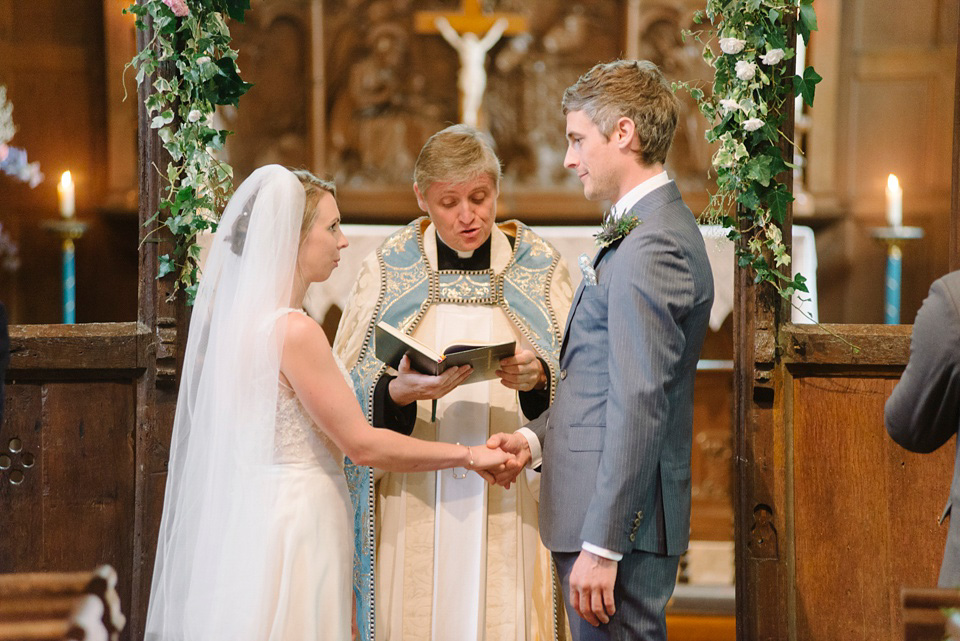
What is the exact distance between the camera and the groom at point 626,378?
2.47 metres

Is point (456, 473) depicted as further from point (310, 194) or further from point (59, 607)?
point (59, 607)

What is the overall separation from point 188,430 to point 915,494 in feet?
8.04

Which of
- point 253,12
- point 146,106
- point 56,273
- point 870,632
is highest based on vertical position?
point 253,12

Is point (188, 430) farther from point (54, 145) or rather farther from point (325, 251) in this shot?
point (54, 145)

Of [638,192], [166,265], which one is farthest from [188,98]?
[638,192]

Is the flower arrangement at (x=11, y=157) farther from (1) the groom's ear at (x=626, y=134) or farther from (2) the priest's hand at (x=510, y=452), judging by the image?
(1) the groom's ear at (x=626, y=134)

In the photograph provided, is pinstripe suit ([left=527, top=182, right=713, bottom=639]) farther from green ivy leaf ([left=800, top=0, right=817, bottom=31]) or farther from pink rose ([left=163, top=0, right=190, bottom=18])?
pink rose ([left=163, top=0, right=190, bottom=18])

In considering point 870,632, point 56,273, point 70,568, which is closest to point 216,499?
point 70,568

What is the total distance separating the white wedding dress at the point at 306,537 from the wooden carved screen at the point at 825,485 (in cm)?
153

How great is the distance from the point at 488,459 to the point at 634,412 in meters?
0.75

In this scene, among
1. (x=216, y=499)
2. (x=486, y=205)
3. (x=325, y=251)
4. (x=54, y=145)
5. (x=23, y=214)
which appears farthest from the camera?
(x=54, y=145)

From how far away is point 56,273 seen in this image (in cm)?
531

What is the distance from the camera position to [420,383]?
10.7ft

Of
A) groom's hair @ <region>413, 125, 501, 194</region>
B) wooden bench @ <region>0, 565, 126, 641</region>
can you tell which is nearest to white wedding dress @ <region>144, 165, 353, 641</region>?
groom's hair @ <region>413, 125, 501, 194</region>
